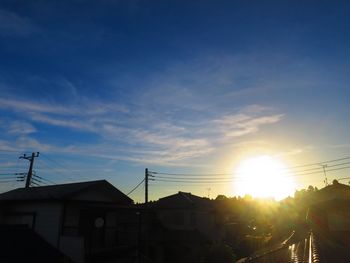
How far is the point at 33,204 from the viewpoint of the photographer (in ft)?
72.5

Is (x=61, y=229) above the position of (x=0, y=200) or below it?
below

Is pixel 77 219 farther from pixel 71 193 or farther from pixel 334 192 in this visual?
pixel 334 192

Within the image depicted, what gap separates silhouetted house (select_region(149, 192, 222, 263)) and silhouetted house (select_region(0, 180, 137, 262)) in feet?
15.7

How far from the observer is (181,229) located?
35.3m

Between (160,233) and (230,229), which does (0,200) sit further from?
(230,229)

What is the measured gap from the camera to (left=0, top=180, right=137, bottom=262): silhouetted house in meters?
19.5

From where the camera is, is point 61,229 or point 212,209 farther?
point 212,209

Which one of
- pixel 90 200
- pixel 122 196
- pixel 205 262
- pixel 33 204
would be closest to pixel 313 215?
pixel 205 262

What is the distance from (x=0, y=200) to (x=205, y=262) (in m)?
17.7

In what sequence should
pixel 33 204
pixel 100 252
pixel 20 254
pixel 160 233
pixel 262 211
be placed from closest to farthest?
pixel 20 254, pixel 100 252, pixel 33 204, pixel 160 233, pixel 262 211

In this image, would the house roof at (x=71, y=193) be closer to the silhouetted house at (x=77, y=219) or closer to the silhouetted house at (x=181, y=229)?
the silhouetted house at (x=77, y=219)

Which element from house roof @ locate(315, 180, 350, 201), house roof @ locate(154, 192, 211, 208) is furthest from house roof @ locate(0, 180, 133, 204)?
house roof @ locate(315, 180, 350, 201)

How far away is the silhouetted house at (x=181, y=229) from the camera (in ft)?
93.9

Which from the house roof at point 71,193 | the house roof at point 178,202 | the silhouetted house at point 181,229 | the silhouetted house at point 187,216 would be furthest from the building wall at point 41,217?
the house roof at point 178,202
